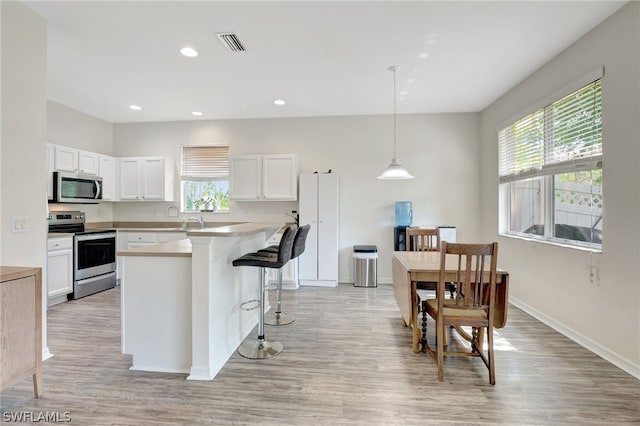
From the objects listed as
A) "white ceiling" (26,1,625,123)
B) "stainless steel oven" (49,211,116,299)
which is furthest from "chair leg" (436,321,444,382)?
"stainless steel oven" (49,211,116,299)

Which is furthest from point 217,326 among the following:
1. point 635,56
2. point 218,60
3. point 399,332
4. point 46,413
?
point 635,56

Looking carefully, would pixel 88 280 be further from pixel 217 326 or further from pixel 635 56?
pixel 635 56

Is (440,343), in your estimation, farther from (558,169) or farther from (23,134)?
(23,134)

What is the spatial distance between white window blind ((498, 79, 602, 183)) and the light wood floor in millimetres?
1713

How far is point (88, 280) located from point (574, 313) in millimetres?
5755

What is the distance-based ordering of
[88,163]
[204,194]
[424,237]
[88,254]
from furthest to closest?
[204,194] → [88,163] → [88,254] → [424,237]

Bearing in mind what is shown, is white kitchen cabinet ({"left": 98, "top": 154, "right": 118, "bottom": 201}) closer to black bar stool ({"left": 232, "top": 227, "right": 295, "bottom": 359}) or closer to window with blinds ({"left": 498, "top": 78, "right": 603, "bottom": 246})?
black bar stool ({"left": 232, "top": 227, "right": 295, "bottom": 359})

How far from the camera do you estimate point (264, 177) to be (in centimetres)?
490

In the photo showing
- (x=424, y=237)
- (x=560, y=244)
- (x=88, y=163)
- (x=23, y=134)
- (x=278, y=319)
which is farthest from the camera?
(x=88, y=163)

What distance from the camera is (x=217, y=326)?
2291 millimetres

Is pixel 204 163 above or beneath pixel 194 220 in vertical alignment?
above

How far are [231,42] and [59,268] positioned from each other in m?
3.49

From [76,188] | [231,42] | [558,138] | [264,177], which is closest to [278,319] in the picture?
[264,177]

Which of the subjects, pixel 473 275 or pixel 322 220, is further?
pixel 322 220
